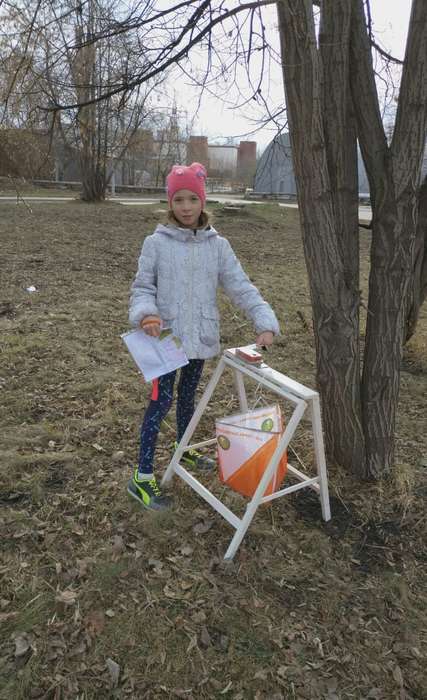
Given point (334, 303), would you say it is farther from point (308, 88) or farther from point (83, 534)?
point (83, 534)

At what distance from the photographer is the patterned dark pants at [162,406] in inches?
98.5

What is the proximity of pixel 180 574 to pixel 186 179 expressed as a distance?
1767mm

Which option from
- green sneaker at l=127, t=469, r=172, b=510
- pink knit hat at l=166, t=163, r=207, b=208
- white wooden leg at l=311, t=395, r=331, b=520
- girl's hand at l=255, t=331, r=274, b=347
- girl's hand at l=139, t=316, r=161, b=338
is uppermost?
pink knit hat at l=166, t=163, r=207, b=208

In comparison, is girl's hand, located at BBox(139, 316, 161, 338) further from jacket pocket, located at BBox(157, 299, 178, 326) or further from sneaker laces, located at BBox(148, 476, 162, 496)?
sneaker laces, located at BBox(148, 476, 162, 496)

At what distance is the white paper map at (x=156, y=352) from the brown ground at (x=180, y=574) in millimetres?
803

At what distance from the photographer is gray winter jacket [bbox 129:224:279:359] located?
236 centimetres

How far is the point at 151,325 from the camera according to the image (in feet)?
7.38

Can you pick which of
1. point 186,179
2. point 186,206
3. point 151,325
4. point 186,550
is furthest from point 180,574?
point 186,179

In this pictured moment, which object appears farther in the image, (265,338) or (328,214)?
(328,214)

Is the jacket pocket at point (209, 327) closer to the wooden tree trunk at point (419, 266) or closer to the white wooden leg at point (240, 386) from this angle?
the white wooden leg at point (240, 386)

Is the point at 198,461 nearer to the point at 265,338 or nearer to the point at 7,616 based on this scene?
the point at 265,338

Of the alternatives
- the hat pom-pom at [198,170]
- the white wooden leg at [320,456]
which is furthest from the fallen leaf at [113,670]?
the hat pom-pom at [198,170]

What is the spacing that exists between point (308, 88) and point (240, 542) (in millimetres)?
2085

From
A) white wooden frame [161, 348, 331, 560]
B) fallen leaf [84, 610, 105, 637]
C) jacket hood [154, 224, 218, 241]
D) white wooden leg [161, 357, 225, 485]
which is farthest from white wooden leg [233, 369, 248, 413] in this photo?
fallen leaf [84, 610, 105, 637]
